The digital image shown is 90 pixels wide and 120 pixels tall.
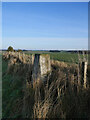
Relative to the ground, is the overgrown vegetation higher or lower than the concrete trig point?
lower

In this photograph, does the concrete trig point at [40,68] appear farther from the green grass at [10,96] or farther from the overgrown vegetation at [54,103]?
the green grass at [10,96]

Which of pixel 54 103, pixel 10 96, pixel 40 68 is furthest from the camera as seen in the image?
pixel 10 96

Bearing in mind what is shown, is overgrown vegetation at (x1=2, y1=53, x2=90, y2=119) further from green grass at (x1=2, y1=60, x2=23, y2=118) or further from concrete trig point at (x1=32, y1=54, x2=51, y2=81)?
concrete trig point at (x1=32, y1=54, x2=51, y2=81)

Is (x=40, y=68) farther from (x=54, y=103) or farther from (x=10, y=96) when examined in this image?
(x=10, y=96)

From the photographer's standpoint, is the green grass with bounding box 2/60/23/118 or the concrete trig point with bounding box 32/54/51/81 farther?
the concrete trig point with bounding box 32/54/51/81

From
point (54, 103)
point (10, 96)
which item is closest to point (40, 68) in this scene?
point (54, 103)

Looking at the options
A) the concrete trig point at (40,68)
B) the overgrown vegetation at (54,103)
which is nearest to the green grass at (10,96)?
the overgrown vegetation at (54,103)

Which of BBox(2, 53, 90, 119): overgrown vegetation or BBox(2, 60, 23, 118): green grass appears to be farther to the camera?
BBox(2, 60, 23, 118): green grass

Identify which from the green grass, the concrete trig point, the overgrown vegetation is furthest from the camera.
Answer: the concrete trig point

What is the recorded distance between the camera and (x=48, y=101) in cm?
296

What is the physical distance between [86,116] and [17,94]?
6.86ft

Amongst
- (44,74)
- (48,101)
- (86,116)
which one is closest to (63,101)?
(48,101)

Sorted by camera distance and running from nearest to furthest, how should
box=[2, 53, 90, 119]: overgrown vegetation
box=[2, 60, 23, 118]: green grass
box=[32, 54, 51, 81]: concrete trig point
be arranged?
box=[2, 53, 90, 119]: overgrown vegetation
box=[2, 60, 23, 118]: green grass
box=[32, 54, 51, 81]: concrete trig point

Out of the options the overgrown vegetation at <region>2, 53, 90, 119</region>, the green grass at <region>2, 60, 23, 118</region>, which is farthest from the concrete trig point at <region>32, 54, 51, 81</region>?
the green grass at <region>2, 60, 23, 118</region>
